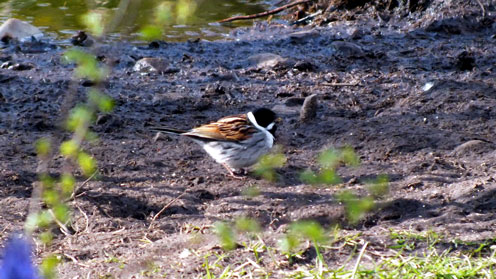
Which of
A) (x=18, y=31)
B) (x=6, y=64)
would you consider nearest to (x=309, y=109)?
(x=6, y=64)

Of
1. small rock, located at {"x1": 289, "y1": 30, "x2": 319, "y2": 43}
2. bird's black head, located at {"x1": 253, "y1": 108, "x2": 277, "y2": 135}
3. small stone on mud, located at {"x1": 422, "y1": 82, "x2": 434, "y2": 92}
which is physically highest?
bird's black head, located at {"x1": 253, "y1": 108, "x2": 277, "y2": 135}

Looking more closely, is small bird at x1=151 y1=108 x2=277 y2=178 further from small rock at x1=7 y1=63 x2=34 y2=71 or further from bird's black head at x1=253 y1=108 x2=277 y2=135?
small rock at x1=7 y1=63 x2=34 y2=71

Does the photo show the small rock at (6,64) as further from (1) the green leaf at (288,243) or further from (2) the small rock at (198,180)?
(1) the green leaf at (288,243)

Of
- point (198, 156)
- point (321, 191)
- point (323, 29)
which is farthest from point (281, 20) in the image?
point (321, 191)

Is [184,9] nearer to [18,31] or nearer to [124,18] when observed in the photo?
[124,18]

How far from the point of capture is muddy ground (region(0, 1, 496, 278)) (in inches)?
182

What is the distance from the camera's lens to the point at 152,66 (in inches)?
345

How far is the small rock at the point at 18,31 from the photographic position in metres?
10.1

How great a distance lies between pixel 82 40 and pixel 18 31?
3.00 ft

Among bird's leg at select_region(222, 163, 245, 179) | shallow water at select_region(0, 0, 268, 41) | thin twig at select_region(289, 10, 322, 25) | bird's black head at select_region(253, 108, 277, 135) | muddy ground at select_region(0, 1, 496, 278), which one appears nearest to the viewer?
muddy ground at select_region(0, 1, 496, 278)

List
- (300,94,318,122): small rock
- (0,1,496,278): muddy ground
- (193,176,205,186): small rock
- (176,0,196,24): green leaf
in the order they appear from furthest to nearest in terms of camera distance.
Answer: (300,94,318,122): small rock
(193,176,205,186): small rock
(0,1,496,278): muddy ground
(176,0,196,24): green leaf

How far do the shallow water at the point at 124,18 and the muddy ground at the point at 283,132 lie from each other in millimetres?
784

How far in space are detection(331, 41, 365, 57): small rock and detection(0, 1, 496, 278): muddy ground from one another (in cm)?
2

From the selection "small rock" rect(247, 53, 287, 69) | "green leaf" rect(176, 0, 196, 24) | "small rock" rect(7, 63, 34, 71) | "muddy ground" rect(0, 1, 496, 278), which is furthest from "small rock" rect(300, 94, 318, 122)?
"green leaf" rect(176, 0, 196, 24)
